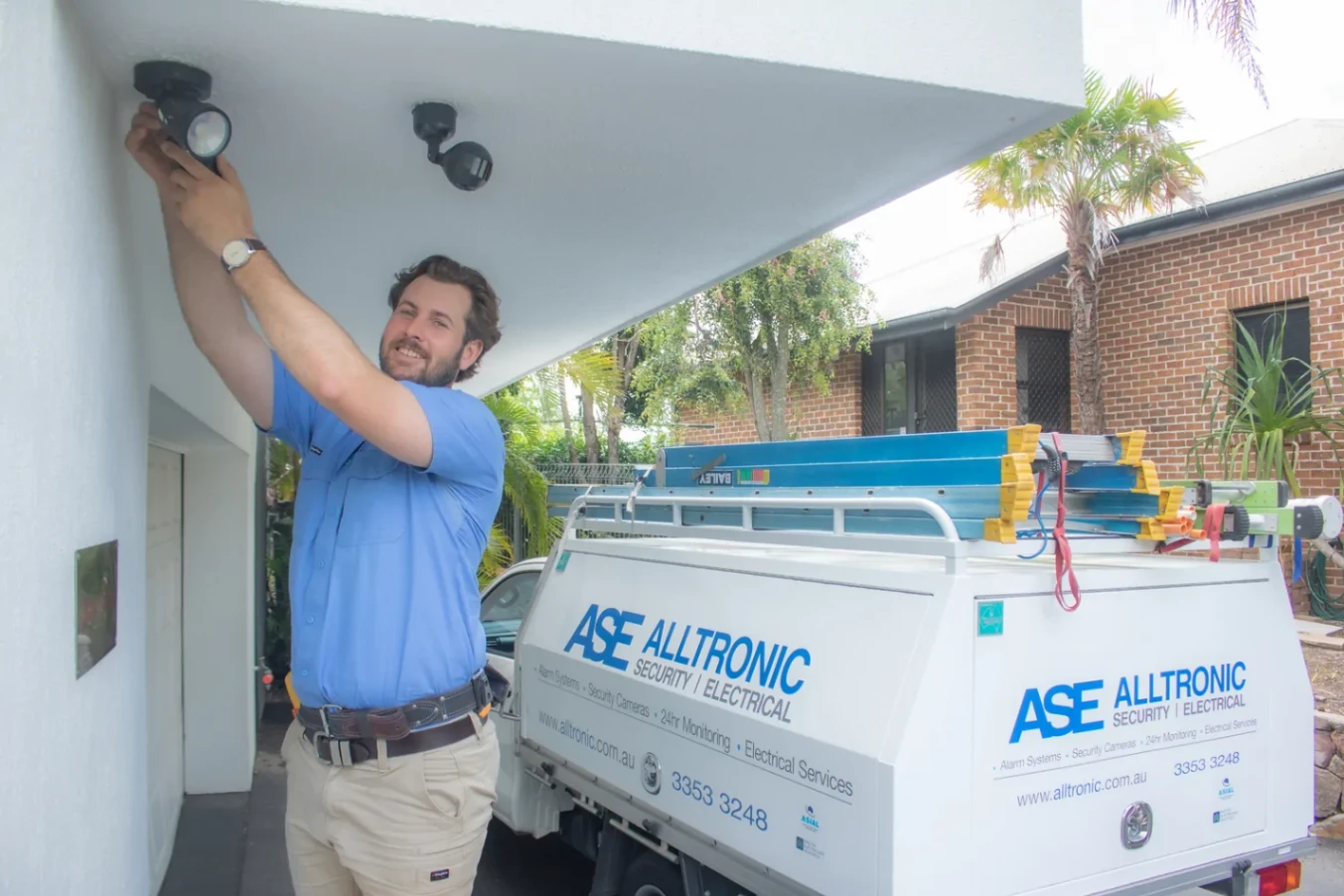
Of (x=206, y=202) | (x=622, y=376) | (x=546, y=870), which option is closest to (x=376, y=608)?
(x=206, y=202)

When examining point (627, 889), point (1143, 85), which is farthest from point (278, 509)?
point (1143, 85)

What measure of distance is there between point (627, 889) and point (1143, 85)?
857 cm

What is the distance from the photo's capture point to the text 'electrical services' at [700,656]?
2820 millimetres

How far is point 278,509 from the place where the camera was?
920cm

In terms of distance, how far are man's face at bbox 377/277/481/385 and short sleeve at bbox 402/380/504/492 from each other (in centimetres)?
7

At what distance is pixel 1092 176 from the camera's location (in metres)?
9.34

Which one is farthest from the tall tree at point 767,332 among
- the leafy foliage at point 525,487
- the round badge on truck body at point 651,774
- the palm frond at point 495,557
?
the round badge on truck body at point 651,774

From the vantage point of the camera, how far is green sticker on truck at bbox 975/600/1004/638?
100 inches

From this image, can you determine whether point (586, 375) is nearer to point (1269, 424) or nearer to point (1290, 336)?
point (1269, 424)

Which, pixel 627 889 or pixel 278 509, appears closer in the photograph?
pixel 627 889

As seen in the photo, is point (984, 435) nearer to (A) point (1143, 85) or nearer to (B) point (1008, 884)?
(B) point (1008, 884)

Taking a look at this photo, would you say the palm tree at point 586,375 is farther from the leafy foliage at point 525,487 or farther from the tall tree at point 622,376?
the tall tree at point 622,376

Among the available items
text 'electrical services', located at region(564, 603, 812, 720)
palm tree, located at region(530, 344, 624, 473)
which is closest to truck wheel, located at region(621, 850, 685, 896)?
text 'electrical services', located at region(564, 603, 812, 720)

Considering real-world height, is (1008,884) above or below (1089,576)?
below
